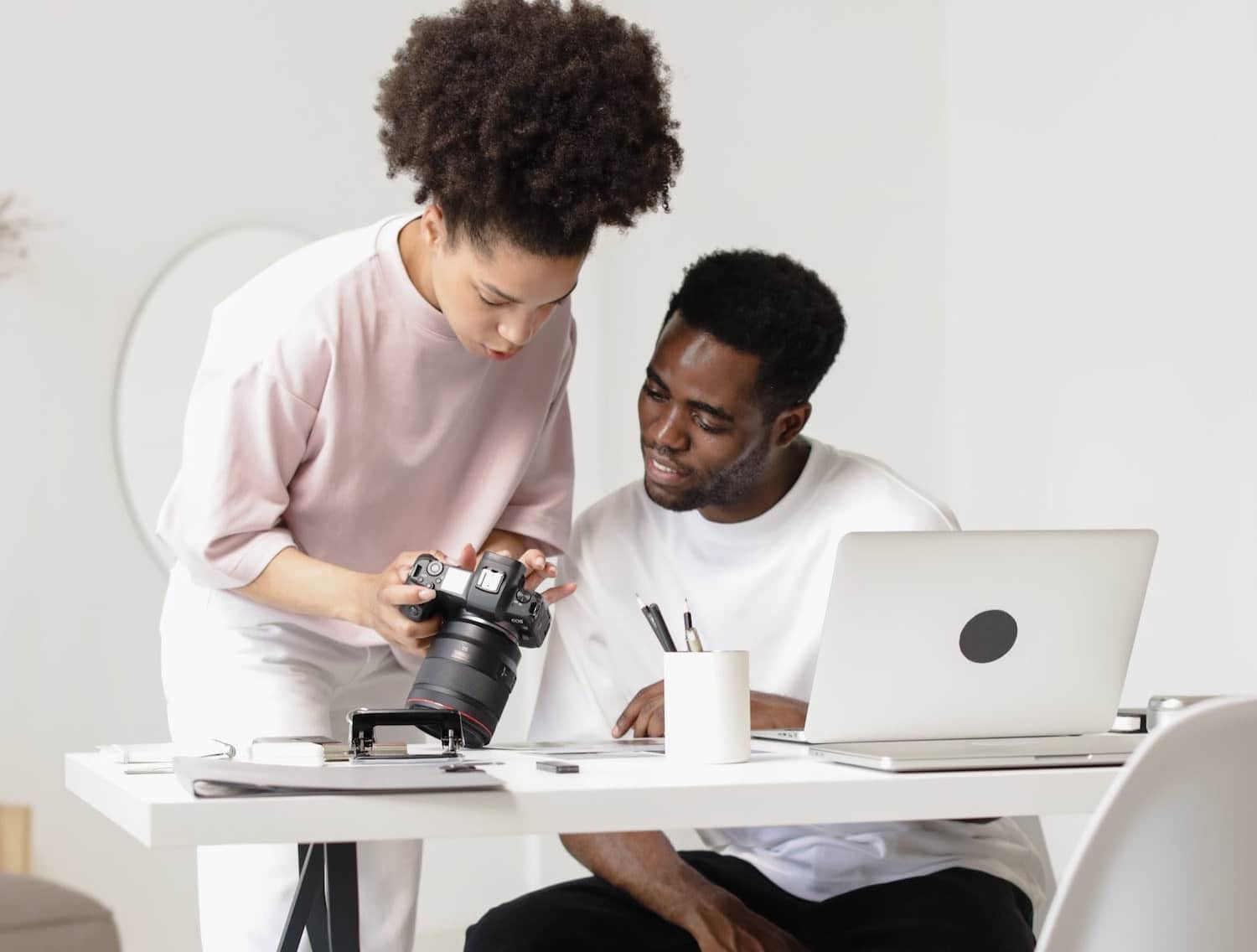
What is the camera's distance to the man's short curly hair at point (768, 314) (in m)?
1.73

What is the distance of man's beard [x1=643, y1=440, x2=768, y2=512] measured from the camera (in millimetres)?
1643

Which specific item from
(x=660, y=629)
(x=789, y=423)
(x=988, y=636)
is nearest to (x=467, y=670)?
(x=660, y=629)

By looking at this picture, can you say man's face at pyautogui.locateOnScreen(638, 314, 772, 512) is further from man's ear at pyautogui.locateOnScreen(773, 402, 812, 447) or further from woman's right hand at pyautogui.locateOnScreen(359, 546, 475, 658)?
woman's right hand at pyautogui.locateOnScreen(359, 546, 475, 658)

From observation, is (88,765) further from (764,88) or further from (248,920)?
(764,88)

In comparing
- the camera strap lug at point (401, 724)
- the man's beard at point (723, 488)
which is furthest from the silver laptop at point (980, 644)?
the man's beard at point (723, 488)

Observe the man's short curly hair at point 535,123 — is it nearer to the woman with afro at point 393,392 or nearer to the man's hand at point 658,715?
the woman with afro at point 393,392

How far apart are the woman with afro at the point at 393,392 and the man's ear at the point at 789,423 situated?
0.32 m

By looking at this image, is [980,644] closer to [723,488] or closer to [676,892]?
[676,892]

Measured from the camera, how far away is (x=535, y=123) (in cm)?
124

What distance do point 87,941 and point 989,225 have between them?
240 centimetres

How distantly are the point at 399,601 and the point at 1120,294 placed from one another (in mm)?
1934

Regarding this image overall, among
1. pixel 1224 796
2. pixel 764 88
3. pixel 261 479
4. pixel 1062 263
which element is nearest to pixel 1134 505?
pixel 1062 263

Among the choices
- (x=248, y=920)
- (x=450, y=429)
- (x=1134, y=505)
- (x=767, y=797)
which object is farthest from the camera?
(x=1134, y=505)

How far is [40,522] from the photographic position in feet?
9.48
